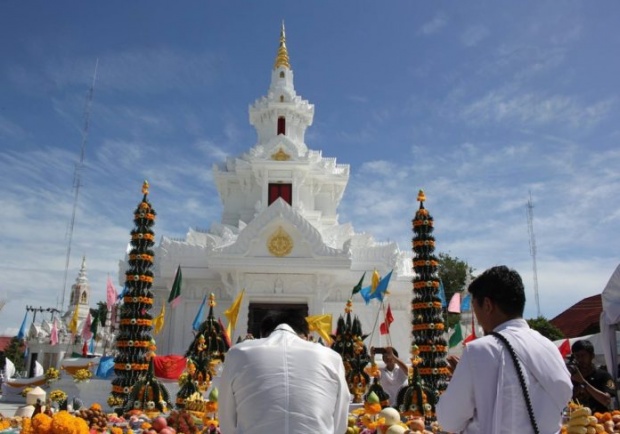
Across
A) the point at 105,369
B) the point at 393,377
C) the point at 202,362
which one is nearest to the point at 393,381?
the point at 393,377

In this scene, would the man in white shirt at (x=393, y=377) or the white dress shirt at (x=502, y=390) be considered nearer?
the white dress shirt at (x=502, y=390)

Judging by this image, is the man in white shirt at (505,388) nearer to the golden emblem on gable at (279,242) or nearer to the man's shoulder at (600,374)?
the man's shoulder at (600,374)

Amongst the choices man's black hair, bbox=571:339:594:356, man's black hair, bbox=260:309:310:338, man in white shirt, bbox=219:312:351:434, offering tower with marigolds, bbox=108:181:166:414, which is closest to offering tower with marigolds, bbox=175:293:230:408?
offering tower with marigolds, bbox=108:181:166:414

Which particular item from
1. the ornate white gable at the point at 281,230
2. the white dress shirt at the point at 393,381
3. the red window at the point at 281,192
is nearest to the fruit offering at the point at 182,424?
the white dress shirt at the point at 393,381

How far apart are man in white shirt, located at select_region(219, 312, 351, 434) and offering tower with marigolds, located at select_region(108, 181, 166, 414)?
10.3 m

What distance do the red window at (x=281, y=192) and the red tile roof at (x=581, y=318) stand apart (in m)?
19.2

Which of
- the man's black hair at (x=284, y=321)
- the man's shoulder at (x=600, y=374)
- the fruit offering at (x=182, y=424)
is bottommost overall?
the fruit offering at (x=182, y=424)

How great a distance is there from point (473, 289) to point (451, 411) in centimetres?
73

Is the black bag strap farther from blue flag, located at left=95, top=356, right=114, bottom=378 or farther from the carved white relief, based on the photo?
the carved white relief

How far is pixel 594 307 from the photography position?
3491 cm

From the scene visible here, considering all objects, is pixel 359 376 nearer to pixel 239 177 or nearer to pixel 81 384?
pixel 81 384

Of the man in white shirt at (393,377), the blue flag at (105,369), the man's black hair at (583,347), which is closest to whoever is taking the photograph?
the man's black hair at (583,347)

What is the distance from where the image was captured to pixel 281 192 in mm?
26344

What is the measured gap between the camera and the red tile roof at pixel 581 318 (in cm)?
3177
